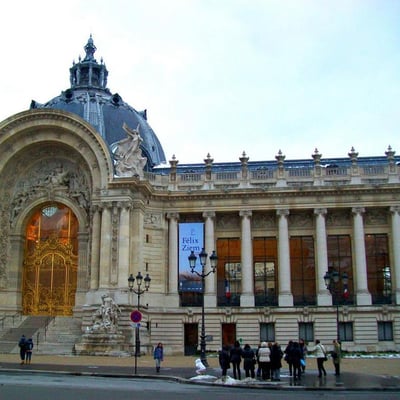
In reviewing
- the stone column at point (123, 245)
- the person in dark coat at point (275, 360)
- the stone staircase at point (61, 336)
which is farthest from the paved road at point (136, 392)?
the stone column at point (123, 245)

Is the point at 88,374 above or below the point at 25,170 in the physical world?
below

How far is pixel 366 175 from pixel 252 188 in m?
8.72

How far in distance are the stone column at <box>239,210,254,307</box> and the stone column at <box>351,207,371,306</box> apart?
7.79 meters

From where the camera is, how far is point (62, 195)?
48312 mm

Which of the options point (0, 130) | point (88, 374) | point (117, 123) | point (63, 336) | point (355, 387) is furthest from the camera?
point (117, 123)

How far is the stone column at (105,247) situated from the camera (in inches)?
1706

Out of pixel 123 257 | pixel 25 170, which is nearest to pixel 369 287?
pixel 123 257

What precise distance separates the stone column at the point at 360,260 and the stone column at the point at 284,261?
16.4 ft

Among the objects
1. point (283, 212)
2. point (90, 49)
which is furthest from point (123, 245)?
point (90, 49)

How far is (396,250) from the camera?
46531 millimetres

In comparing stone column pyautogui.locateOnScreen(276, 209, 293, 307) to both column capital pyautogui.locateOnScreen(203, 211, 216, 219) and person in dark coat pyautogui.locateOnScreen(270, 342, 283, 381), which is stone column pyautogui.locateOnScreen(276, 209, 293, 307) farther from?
person in dark coat pyautogui.locateOnScreen(270, 342, 283, 381)

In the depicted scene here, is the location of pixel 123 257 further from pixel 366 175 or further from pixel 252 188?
pixel 366 175

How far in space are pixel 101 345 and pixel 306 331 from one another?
1542 cm

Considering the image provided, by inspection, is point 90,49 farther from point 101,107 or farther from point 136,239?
point 136,239
